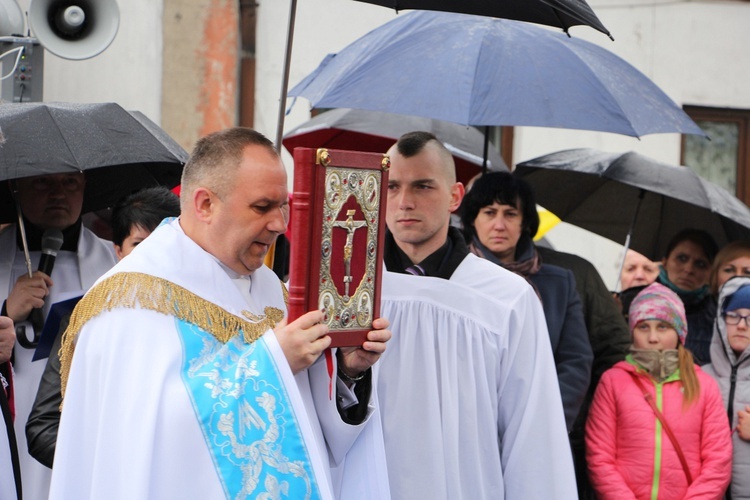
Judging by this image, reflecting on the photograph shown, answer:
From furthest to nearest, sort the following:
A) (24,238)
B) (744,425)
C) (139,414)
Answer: (744,425)
(24,238)
(139,414)

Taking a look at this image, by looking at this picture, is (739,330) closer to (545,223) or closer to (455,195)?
(455,195)

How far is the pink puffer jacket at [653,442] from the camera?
5.57m

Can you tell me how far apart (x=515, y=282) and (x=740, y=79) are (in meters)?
8.26

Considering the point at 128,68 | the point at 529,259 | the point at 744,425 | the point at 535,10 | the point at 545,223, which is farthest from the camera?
the point at 128,68

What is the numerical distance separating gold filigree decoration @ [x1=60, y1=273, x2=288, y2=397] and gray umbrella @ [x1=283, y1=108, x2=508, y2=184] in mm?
4083

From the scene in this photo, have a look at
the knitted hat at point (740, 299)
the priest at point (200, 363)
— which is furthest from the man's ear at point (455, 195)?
the knitted hat at point (740, 299)

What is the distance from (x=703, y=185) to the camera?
7.05m

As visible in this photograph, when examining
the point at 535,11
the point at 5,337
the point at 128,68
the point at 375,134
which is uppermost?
the point at 128,68

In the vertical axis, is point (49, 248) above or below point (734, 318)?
above

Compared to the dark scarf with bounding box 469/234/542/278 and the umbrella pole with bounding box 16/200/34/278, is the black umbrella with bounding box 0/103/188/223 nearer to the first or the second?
the umbrella pole with bounding box 16/200/34/278

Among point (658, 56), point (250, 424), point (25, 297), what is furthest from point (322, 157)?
point (658, 56)

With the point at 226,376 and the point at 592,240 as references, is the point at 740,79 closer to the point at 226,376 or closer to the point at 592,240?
the point at 592,240

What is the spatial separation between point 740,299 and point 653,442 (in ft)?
2.97

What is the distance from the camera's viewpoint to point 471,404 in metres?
4.33
